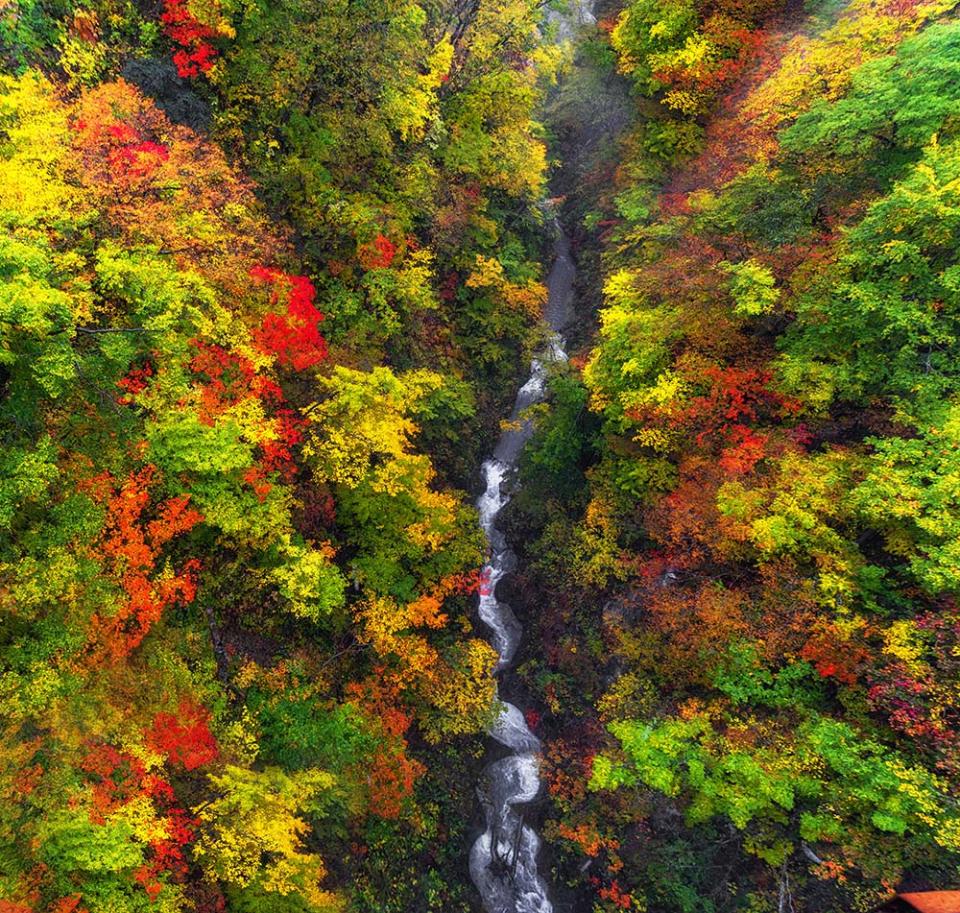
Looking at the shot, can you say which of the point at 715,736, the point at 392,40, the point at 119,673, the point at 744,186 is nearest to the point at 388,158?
the point at 392,40

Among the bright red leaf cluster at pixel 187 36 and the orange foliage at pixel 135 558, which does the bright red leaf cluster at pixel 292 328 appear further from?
the bright red leaf cluster at pixel 187 36

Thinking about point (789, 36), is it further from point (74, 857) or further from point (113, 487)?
point (74, 857)

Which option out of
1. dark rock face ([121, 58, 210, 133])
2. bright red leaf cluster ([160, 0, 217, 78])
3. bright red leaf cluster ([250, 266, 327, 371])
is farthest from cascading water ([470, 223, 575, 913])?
bright red leaf cluster ([160, 0, 217, 78])

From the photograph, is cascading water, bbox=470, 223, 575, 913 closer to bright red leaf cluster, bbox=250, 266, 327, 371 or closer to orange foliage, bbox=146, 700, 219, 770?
bright red leaf cluster, bbox=250, 266, 327, 371

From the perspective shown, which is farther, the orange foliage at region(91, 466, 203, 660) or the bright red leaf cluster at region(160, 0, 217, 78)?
the bright red leaf cluster at region(160, 0, 217, 78)

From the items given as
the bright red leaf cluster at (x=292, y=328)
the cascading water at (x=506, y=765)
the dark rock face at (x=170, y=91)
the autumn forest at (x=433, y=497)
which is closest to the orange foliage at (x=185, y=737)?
the autumn forest at (x=433, y=497)

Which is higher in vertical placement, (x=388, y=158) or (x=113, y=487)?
(x=388, y=158)
